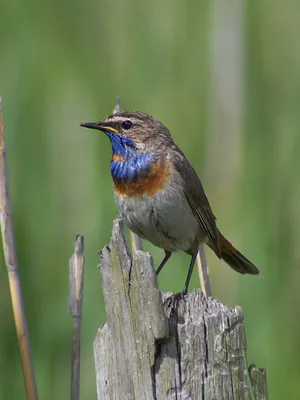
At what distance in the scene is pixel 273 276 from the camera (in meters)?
5.25

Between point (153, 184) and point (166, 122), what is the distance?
2.04 m

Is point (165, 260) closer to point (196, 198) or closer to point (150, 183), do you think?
point (196, 198)

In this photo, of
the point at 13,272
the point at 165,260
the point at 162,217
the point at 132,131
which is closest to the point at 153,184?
the point at 162,217

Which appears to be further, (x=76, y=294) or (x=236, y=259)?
(x=236, y=259)

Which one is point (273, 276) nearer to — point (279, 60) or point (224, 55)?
point (224, 55)

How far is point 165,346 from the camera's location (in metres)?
3.08

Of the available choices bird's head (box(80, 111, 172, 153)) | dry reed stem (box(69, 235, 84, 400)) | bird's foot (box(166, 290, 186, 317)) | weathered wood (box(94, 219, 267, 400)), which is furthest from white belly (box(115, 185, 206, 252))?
weathered wood (box(94, 219, 267, 400))

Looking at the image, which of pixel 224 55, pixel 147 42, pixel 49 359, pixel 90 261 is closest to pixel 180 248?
pixel 90 261

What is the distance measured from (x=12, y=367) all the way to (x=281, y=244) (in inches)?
68.9

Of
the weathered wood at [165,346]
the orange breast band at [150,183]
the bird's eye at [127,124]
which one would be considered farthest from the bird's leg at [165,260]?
the weathered wood at [165,346]

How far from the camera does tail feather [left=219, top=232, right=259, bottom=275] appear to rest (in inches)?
201

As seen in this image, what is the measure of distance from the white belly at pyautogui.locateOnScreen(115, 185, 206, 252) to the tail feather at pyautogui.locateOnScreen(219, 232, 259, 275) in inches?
11.2

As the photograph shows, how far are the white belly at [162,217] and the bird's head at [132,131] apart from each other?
0.85ft

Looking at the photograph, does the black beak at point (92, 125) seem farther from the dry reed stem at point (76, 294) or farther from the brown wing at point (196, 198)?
A: the dry reed stem at point (76, 294)
